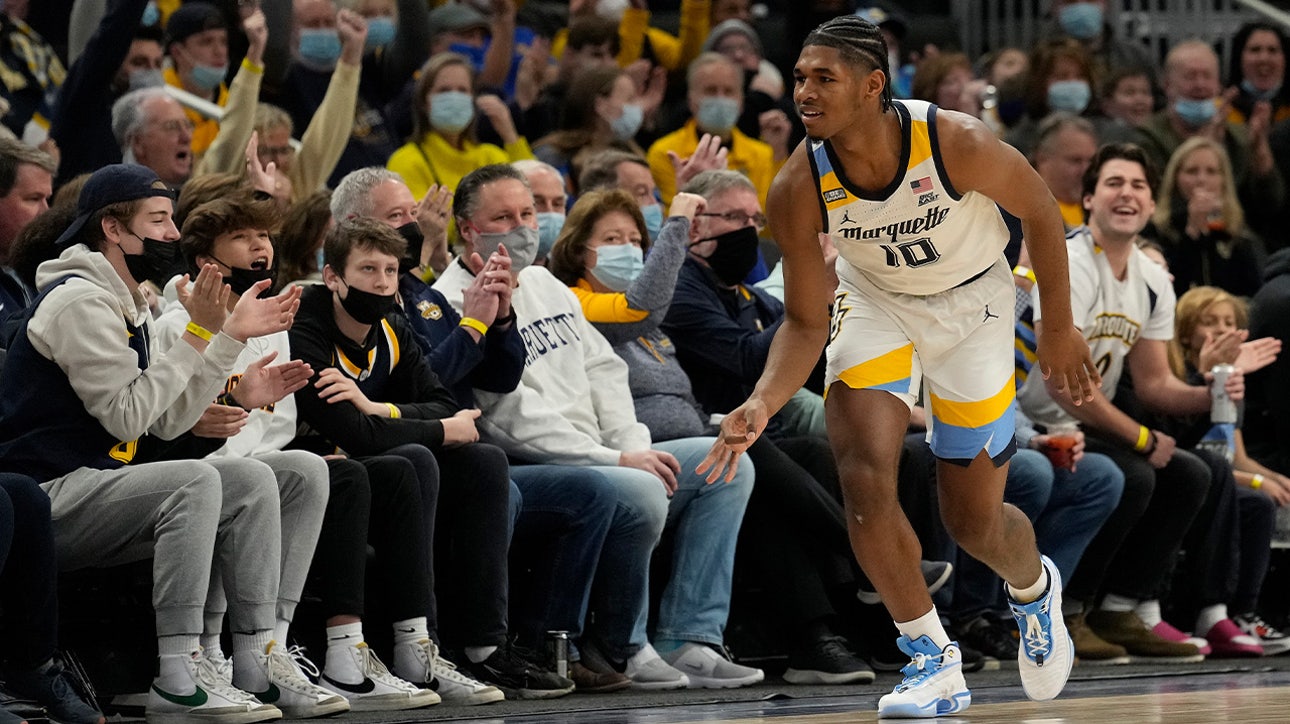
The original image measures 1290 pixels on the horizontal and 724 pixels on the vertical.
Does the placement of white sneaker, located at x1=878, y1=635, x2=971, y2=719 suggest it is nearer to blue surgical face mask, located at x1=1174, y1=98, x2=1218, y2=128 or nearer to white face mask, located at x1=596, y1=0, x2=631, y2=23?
blue surgical face mask, located at x1=1174, y1=98, x2=1218, y2=128

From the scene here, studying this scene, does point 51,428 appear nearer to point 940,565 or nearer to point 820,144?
point 820,144

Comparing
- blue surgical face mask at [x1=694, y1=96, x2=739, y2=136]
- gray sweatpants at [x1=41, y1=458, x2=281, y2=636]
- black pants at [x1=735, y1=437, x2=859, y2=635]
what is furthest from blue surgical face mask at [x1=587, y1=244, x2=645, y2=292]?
blue surgical face mask at [x1=694, y1=96, x2=739, y2=136]

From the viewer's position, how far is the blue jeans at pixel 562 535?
227 inches

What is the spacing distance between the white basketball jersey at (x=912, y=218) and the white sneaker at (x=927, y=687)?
92cm

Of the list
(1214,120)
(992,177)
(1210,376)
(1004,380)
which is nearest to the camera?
(992,177)

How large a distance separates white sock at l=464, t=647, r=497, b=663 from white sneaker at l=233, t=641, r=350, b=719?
0.60 meters

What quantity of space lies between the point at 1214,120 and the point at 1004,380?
5811 mm

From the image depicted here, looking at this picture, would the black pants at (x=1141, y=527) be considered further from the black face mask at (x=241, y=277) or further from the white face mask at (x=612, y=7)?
the white face mask at (x=612, y=7)

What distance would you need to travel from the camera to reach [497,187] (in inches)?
245

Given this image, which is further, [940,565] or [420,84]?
[420,84]

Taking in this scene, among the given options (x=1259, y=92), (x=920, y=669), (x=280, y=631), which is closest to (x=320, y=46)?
(x=280, y=631)

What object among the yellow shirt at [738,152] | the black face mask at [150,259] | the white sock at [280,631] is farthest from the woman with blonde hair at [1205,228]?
the black face mask at [150,259]

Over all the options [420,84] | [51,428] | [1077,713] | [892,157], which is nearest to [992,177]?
[892,157]

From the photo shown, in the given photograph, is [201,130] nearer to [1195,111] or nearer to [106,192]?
[106,192]
